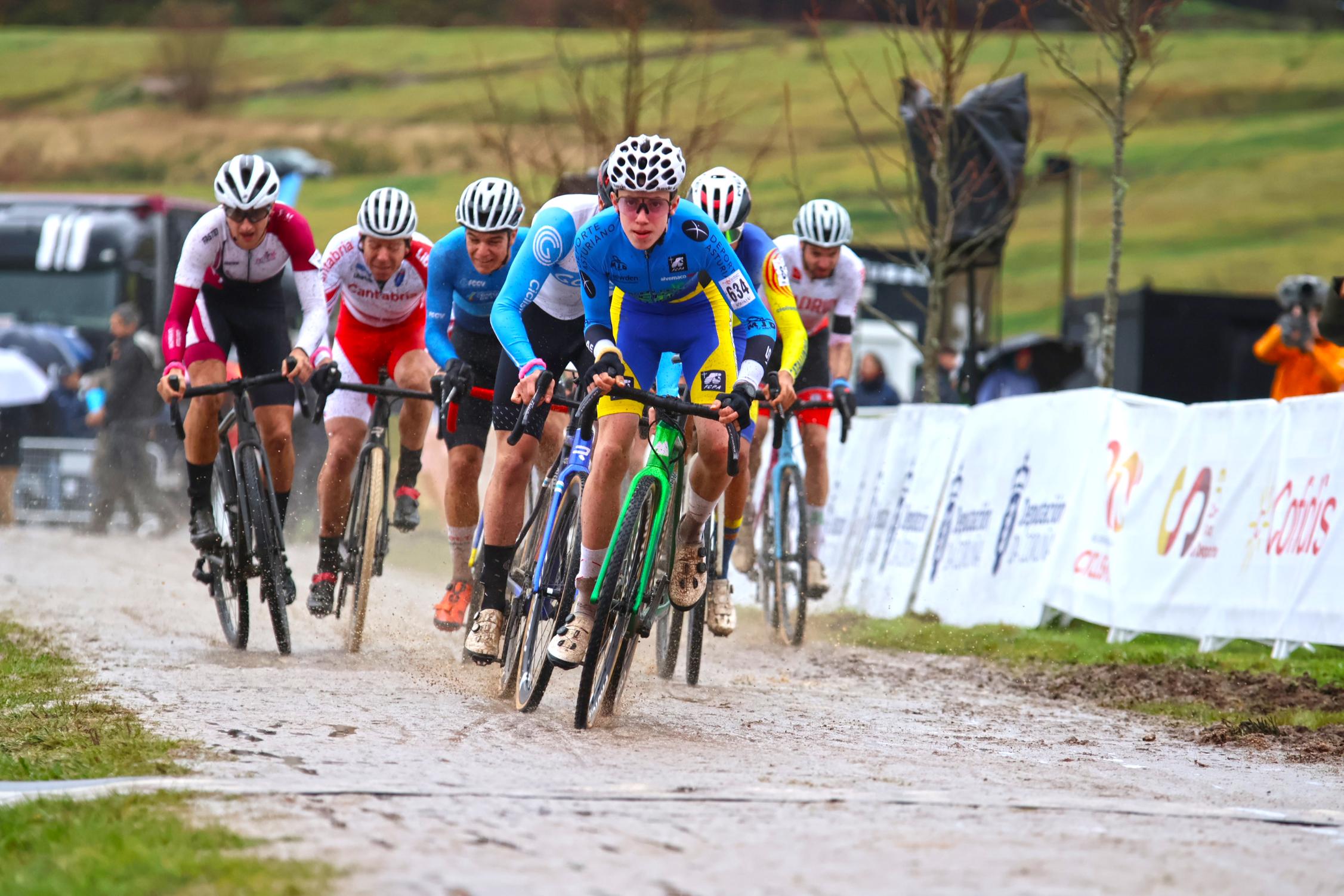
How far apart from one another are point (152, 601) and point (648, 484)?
658 centimetres

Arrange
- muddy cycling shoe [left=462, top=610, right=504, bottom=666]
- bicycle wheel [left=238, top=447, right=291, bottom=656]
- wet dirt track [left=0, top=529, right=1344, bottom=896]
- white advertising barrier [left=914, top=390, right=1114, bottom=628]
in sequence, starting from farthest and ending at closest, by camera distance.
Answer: white advertising barrier [left=914, top=390, right=1114, bottom=628]
bicycle wheel [left=238, top=447, right=291, bottom=656]
muddy cycling shoe [left=462, top=610, right=504, bottom=666]
wet dirt track [left=0, top=529, right=1344, bottom=896]

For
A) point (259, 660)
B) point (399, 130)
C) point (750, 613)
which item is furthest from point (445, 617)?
point (399, 130)

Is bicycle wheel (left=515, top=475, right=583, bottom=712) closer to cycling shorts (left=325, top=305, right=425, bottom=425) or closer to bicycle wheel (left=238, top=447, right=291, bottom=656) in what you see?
bicycle wheel (left=238, top=447, right=291, bottom=656)

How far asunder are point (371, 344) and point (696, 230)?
3.63 metres

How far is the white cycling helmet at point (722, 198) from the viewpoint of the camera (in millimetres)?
8258

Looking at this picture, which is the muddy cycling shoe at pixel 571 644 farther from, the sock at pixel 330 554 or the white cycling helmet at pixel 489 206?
the sock at pixel 330 554

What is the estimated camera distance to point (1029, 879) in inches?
164

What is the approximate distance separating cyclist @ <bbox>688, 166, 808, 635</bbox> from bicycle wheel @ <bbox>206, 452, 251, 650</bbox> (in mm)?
2471

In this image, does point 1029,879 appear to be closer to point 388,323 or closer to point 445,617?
point 445,617

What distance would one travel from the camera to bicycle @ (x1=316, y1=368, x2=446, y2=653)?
30.5 ft

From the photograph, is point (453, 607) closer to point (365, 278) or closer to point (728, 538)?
point (728, 538)

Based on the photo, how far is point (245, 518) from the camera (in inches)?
359

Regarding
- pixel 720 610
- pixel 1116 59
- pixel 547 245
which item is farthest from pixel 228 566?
pixel 1116 59

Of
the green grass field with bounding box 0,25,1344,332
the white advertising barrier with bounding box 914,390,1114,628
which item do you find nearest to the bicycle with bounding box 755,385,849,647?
the white advertising barrier with bounding box 914,390,1114,628
